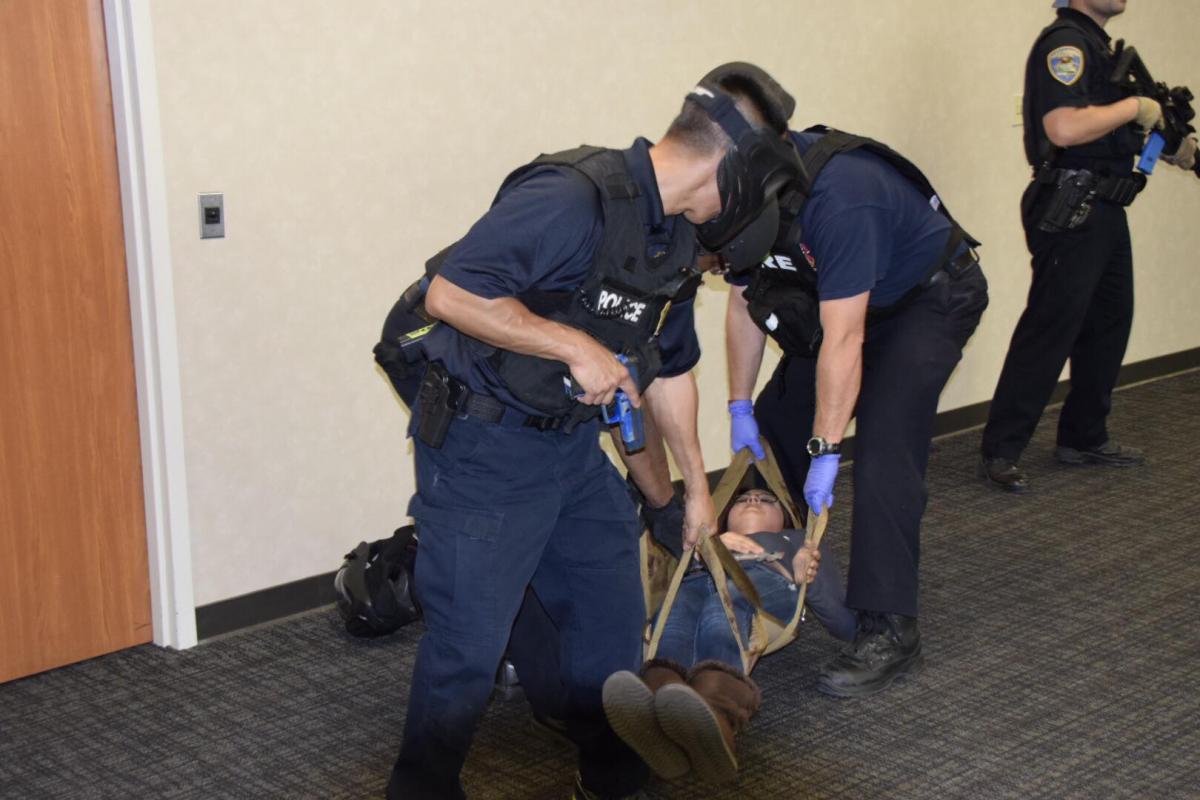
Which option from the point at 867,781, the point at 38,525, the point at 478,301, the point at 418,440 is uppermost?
the point at 478,301

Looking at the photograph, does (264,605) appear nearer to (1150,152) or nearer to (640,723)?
(640,723)

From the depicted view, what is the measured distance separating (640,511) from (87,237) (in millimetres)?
1441

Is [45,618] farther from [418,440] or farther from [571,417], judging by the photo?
[571,417]

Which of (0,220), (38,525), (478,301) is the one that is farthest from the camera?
(38,525)

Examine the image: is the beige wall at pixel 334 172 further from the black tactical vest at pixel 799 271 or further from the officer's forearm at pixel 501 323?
the officer's forearm at pixel 501 323

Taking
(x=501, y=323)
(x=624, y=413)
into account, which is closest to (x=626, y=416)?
(x=624, y=413)

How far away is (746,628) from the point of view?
311 centimetres

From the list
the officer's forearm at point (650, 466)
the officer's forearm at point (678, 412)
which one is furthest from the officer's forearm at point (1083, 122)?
the officer's forearm at point (678, 412)

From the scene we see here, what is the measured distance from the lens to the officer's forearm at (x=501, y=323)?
2.11 metres

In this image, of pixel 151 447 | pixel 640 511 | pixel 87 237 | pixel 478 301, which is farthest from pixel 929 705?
pixel 87 237

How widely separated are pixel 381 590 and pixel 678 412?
46.7 inches

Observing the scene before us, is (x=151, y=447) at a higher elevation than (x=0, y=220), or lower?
lower

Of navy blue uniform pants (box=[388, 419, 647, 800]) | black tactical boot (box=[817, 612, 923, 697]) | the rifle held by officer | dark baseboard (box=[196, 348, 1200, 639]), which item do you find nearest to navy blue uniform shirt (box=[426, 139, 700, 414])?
navy blue uniform pants (box=[388, 419, 647, 800])

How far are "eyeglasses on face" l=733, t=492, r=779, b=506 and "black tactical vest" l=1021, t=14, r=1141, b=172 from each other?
1921 mm
